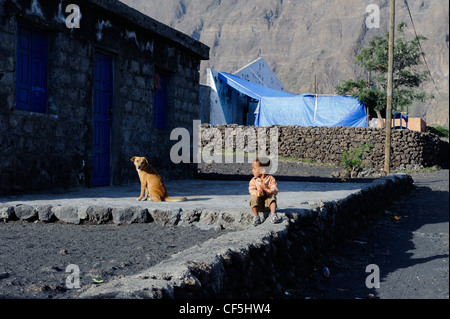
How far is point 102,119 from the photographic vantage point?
28.1ft

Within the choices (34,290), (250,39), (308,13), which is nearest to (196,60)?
(34,290)

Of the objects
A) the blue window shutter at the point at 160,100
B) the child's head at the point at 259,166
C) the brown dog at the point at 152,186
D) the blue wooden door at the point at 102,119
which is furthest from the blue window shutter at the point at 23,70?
the child's head at the point at 259,166

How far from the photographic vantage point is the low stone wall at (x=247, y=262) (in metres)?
2.66

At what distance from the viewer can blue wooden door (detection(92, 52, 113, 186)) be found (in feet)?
27.5

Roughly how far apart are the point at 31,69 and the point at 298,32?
133648mm

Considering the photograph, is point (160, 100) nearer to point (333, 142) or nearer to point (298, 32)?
point (333, 142)

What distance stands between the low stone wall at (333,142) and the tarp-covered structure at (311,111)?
2.21m

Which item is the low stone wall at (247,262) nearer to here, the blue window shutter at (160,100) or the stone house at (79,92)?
the stone house at (79,92)

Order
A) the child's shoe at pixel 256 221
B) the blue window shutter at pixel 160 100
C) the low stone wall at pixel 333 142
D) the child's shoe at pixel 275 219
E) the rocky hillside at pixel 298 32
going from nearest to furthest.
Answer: the child's shoe at pixel 275 219
the child's shoe at pixel 256 221
the blue window shutter at pixel 160 100
the low stone wall at pixel 333 142
the rocky hillside at pixel 298 32

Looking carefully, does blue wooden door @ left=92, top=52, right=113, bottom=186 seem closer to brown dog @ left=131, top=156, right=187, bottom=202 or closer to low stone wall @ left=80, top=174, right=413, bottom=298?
brown dog @ left=131, top=156, right=187, bottom=202

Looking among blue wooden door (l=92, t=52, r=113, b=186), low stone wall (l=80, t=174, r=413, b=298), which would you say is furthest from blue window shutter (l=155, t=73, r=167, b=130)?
low stone wall (l=80, t=174, r=413, b=298)

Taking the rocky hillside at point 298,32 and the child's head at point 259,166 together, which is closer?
the child's head at point 259,166

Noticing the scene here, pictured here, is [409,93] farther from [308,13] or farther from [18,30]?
[308,13]

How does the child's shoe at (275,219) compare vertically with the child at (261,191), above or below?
below
